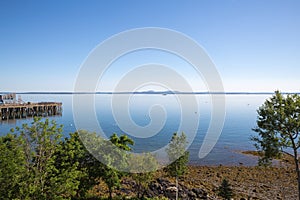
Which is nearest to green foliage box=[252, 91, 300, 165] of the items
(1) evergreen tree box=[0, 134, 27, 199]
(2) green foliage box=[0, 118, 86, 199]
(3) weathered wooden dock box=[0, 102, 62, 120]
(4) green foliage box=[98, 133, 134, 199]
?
(4) green foliage box=[98, 133, 134, 199]

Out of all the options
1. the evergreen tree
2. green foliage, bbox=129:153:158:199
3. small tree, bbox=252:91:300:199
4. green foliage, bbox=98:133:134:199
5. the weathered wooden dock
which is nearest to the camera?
the evergreen tree

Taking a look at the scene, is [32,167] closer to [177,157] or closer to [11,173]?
[11,173]

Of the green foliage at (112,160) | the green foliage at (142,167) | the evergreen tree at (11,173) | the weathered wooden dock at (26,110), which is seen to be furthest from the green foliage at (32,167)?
the weathered wooden dock at (26,110)

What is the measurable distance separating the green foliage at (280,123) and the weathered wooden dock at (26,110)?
2219 inches

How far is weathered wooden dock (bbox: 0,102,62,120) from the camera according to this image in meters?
56.9

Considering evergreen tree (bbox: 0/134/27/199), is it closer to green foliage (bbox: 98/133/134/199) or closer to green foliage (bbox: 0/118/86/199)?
green foliage (bbox: 0/118/86/199)

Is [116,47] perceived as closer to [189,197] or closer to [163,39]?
[163,39]

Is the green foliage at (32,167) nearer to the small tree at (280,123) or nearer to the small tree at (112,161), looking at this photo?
the small tree at (112,161)

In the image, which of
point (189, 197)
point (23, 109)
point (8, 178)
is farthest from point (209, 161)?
point (23, 109)

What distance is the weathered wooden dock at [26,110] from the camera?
187ft

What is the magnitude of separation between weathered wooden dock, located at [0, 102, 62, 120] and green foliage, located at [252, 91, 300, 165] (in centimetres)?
5636

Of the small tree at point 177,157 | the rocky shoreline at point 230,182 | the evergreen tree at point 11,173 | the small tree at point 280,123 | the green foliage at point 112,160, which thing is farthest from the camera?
the rocky shoreline at point 230,182

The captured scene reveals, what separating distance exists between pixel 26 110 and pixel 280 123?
2408 inches

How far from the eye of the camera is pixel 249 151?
40.3 metres
